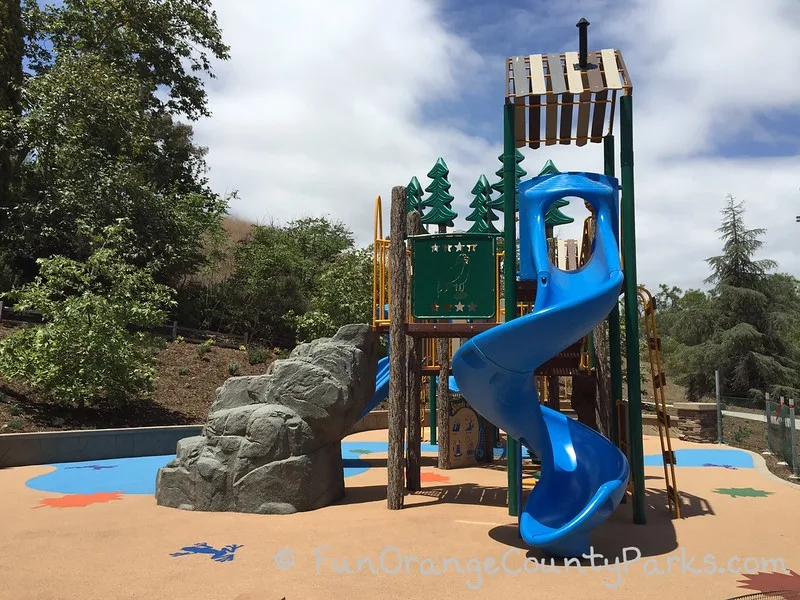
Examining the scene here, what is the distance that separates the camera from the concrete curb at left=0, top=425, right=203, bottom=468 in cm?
1203

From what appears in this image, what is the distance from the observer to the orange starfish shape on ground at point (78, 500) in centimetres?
838

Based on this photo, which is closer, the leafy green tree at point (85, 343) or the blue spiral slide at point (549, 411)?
the blue spiral slide at point (549, 411)

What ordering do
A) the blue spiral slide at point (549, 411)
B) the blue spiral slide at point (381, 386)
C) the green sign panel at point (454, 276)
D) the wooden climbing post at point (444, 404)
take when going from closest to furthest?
the blue spiral slide at point (549, 411) → the green sign panel at point (454, 276) → the wooden climbing post at point (444, 404) → the blue spiral slide at point (381, 386)

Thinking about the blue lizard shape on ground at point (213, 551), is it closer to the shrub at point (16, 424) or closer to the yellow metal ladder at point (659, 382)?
the yellow metal ladder at point (659, 382)

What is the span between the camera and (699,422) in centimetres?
1791

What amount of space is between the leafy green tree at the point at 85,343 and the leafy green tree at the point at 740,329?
24.3m

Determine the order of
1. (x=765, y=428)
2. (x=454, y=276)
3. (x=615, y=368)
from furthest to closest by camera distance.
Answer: (x=765, y=428) < (x=454, y=276) < (x=615, y=368)

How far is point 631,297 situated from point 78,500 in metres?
8.08

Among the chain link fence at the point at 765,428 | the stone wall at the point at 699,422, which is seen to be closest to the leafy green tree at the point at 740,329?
the chain link fence at the point at 765,428

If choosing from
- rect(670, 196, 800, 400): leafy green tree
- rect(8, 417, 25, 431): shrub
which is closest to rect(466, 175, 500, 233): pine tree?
rect(8, 417, 25, 431): shrub

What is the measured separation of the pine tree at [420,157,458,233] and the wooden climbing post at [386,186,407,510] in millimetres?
4849

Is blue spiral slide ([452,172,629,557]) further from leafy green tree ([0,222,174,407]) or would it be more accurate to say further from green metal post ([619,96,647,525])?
leafy green tree ([0,222,174,407])

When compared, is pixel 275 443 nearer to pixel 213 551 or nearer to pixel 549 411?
pixel 213 551

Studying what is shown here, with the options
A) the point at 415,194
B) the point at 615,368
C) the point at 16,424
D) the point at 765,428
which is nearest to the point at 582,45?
the point at 615,368
